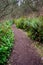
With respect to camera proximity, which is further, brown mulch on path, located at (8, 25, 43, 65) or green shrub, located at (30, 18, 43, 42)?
green shrub, located at (30, 18, 43, 42)

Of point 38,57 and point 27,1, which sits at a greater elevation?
point 27,1

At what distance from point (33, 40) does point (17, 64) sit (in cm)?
637

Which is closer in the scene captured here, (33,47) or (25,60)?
(25,60)

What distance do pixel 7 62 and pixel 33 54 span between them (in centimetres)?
230

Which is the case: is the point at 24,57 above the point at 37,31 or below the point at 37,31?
above

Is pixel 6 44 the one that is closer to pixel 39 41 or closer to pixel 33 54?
pixel 33 54

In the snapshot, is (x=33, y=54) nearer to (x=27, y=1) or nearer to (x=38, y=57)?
(x=38, y=57)

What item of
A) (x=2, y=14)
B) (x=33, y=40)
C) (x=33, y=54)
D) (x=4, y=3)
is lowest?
(x=33, y=40)

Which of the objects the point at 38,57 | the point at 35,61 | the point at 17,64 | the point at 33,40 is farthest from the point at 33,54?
the point at 33,40

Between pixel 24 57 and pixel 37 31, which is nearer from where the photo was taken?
pixel 24 57

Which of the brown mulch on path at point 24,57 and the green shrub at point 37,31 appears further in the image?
the green shrub at point 37,31

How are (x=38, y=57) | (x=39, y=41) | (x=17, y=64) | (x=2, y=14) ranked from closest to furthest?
(x=17, y=64) → (x=38, y=57) → (x=2, y=14) → (x=39, y=41)

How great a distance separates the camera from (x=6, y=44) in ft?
38.2

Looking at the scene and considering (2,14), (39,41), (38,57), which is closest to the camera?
(38,57)
